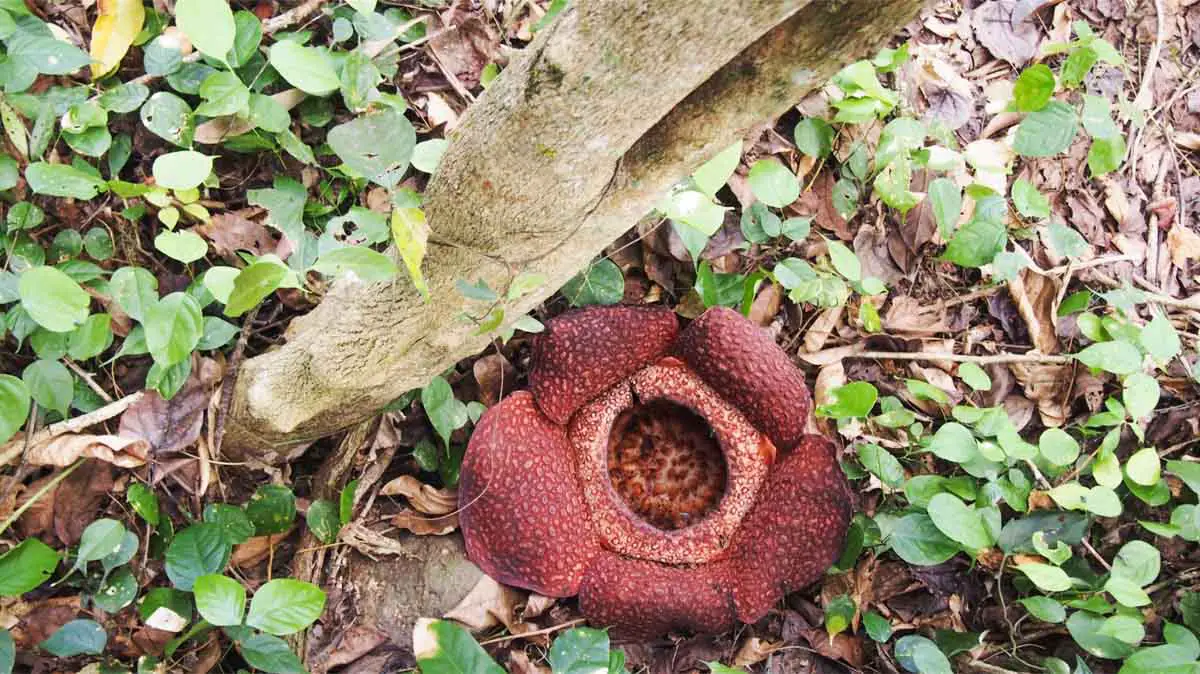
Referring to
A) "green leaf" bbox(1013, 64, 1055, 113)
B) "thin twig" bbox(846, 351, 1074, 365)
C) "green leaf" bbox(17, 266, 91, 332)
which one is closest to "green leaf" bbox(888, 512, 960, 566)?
"thin twig" bbox(846, 351, 1074, 365)

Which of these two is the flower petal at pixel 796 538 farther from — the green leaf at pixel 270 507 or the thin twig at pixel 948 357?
the green leaf at pixel 270 507

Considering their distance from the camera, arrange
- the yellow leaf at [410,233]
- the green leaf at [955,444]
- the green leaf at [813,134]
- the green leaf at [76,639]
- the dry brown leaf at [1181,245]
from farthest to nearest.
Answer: the dry brown leaf at [1181,245] → the green leaf at [813,134] → the green leaf at [955,444] → the green leaf at [76,639] → the yellow leaf at [410,233]

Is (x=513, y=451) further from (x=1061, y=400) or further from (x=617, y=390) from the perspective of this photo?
(x=1061, y=400)

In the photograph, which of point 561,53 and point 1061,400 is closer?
point 561,53

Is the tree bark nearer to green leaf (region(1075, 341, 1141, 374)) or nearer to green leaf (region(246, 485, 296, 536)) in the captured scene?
green leaf (region(246, 485, 296, 536))

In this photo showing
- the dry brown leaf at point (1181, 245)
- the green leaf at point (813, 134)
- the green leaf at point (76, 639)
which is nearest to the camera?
the green leaf at point (76, 639)

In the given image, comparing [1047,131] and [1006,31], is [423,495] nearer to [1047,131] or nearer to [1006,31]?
[1047,131]

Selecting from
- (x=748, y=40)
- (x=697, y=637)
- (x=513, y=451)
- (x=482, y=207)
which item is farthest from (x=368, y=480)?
(x=748, y=40)

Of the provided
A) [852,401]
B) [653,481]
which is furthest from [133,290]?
[852,401]

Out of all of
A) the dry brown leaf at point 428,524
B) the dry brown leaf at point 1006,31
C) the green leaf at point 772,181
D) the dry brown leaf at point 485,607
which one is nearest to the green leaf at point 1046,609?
the green leaf at point 772,181
